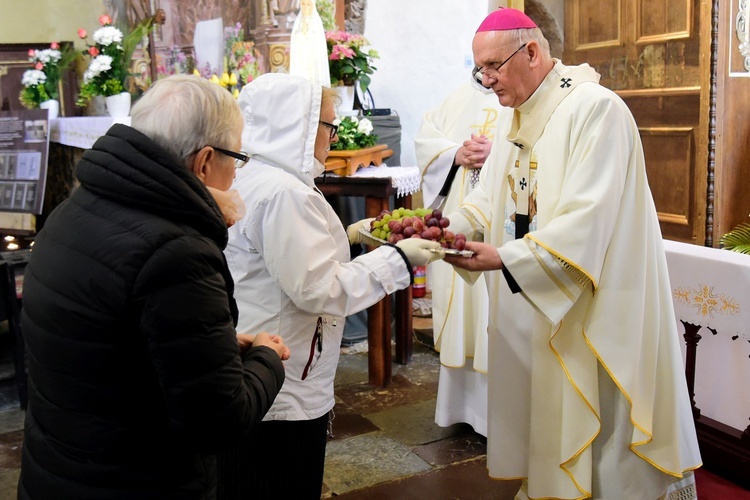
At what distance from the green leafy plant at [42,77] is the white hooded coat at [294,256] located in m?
4.75

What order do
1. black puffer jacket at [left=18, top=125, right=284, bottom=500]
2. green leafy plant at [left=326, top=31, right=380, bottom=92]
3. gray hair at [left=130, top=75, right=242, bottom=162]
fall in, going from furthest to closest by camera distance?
green leafy plant at [left=326, top=31, right=380, bottom=92]
gray hair at [left=130, top=75, right=242, bottom=162]
black puffer jacket at [left=18, top=125, right=284, bottom=500]

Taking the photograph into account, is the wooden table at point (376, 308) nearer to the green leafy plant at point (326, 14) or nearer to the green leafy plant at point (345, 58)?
the green leafy plant at point (345, 58)

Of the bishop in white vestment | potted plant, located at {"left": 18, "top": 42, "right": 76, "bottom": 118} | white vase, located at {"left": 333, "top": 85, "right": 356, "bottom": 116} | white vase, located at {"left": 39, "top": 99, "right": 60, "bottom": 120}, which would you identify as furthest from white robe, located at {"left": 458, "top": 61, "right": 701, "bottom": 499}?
potted plant, located at {"left": 18, "top": 42, "right": 76, "bottom": 118}

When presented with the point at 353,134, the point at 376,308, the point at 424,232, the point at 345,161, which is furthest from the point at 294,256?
the point at 353,134

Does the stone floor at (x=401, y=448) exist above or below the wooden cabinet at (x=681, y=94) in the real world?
below

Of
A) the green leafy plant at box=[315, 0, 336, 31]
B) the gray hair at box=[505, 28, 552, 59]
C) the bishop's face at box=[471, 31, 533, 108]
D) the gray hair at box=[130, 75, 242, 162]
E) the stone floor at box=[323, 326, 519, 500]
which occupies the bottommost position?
the stone floor at box=[323, 326, 519, 500]

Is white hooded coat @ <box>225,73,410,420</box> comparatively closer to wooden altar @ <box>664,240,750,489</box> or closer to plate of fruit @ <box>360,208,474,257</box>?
plate of fruit @ <box>360,208,474,257</box>

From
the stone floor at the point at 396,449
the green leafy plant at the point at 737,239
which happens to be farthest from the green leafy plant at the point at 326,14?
the green leafy plant at the point at 737,239

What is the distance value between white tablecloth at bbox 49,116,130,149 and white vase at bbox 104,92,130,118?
64mm

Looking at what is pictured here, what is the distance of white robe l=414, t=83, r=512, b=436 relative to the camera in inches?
158

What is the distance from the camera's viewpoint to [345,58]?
19.0ft

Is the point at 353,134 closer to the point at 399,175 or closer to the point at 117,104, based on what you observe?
the point at 399,175

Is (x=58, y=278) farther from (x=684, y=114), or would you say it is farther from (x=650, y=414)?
(x=684, y=114)

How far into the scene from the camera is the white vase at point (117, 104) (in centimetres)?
619
